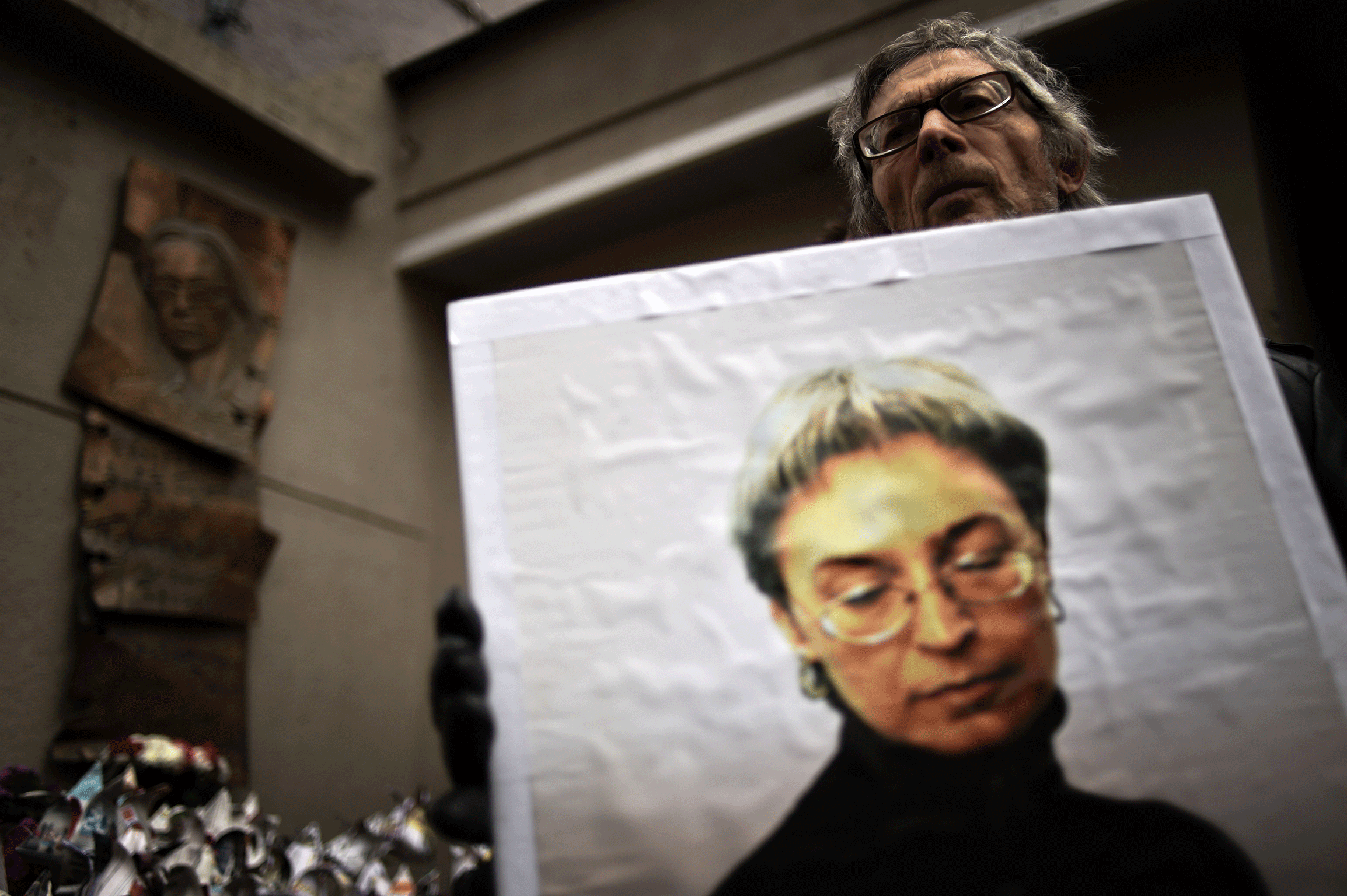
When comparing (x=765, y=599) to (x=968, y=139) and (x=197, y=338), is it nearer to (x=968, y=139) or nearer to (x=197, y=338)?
(x=968, y=139)

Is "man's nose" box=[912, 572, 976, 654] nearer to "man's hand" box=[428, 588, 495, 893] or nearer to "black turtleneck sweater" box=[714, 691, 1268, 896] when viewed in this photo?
"black turtleneck sweater" box=[714, 691, 1268, 896]

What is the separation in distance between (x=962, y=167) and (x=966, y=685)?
627 millimetres

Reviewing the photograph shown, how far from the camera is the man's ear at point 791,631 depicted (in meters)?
0.53

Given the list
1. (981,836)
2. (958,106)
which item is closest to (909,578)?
(981,836)

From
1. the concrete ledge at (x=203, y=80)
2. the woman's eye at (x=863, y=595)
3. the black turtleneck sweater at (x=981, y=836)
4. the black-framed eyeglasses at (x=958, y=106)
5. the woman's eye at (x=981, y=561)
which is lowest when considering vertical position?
the black turtleneck sweater at (x=981, y=836)

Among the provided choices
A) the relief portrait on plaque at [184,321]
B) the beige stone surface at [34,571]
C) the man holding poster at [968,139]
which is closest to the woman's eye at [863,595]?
the man holding poster at [968,139]

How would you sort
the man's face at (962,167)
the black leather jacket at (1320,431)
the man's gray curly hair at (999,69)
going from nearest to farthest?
the black leather jacket at (1320,431) < the man's face at (962,167) < the man's gray curly hair at (999,69)

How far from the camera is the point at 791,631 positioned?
531 mm

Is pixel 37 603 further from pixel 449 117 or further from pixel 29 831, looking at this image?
pixel 449 117

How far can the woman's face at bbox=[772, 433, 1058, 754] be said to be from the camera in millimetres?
505

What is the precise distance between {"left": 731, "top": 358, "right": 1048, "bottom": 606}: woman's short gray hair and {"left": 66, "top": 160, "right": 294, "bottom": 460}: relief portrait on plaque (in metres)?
1.49

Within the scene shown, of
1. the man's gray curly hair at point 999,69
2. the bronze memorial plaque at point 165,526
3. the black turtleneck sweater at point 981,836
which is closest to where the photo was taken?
the black turtleneck sweater at point 981,836

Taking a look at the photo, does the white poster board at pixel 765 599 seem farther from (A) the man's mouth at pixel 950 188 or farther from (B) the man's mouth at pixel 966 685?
(A) the man's mouth at pixel 950 188

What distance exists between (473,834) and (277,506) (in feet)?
5.10
